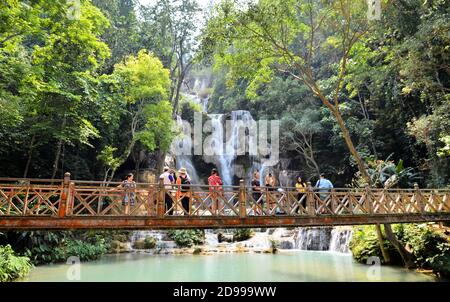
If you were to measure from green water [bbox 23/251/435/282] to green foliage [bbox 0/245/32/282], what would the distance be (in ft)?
1.13

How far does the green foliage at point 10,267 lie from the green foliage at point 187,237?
9.04m

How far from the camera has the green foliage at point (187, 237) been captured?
19.8 m

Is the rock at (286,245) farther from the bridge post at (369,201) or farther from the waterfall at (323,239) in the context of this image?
the bridge post at (369,201)

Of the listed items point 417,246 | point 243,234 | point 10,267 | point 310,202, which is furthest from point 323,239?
point 10,267

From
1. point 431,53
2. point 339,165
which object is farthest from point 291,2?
point 339,165

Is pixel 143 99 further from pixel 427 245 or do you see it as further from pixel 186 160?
pixel 427 245

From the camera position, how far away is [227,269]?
13422mm

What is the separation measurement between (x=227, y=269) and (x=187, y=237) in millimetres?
7141

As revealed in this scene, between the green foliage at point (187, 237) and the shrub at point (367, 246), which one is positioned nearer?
the shrub at point (367, 246)

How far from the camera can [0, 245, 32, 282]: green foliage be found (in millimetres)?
10523

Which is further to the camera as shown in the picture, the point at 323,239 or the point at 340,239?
the point at 323,239

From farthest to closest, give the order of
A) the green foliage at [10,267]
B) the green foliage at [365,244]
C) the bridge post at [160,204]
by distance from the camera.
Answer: the green foliage at [365,244]
the green foliage at [10,267]
the bridge post at [160,204]

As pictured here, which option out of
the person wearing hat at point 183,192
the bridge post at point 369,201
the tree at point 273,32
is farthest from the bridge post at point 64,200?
the bridge post at point 369,201
